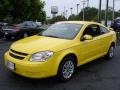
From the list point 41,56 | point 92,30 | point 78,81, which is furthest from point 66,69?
point 92,30

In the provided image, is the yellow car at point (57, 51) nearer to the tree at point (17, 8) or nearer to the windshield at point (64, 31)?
the windshield at point (64, 31)

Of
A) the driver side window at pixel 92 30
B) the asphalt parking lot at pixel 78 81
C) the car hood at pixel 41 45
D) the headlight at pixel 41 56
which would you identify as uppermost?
the driver side window at pixel 92 30

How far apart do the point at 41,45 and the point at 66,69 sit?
0.86 m

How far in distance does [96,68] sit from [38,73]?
2526mm

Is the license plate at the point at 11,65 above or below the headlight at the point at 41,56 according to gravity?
below

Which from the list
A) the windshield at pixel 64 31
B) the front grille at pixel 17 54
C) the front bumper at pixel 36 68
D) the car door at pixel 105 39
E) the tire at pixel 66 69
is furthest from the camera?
the car door at pixel 105 39

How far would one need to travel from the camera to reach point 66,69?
21.4 ft

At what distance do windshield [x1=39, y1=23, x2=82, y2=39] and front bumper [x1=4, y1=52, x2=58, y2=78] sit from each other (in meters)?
1.27

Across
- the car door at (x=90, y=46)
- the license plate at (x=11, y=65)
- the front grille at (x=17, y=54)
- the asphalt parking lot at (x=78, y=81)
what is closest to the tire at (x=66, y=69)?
the asphalt parking lot at (x=78, y=81)

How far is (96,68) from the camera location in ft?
26.0

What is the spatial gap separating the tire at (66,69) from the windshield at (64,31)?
27.8 inches

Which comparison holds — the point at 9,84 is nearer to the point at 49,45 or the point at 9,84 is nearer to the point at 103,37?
the point at 49,45

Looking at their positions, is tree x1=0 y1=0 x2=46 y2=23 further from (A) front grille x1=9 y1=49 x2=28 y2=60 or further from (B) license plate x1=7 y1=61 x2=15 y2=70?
(B) license plate x1=7 y1=61 x2=15 y2=70

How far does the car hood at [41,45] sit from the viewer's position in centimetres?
613
